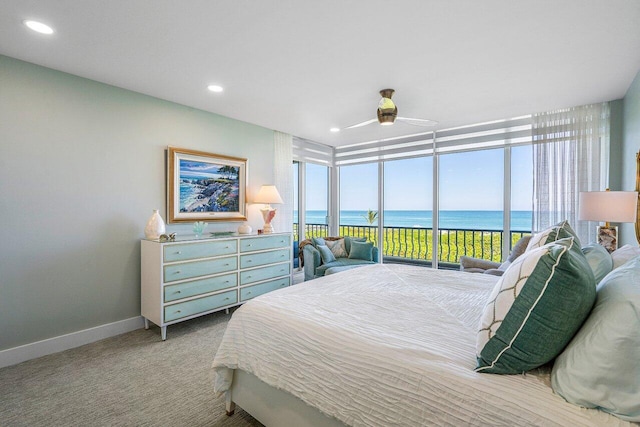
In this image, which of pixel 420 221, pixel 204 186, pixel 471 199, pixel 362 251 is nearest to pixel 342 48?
pixel 204 186

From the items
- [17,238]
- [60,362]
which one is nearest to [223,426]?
[60,362]

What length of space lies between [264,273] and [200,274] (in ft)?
3.01

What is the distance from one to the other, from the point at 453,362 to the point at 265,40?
2.36 m

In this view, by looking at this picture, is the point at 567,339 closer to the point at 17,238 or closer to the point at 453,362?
the point at 453,362

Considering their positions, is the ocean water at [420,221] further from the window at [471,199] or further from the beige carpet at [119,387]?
the beige carpet at [119,387]

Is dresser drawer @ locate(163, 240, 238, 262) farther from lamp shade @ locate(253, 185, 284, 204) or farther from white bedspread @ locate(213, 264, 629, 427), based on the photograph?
white bedspread @ locate(213, 264, 629, 427)

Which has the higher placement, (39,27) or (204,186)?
(39,27)

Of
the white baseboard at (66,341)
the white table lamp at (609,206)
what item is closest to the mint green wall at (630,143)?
the white table lamp at (609,206)

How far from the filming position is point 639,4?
5.92 feet

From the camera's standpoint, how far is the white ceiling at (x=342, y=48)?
188cm

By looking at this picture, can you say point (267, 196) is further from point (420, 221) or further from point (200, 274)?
point (420, 221)

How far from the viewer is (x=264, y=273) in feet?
12.8

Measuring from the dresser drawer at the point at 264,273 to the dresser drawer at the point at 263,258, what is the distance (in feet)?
0.25

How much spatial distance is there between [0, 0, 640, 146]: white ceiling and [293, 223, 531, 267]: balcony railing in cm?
265
